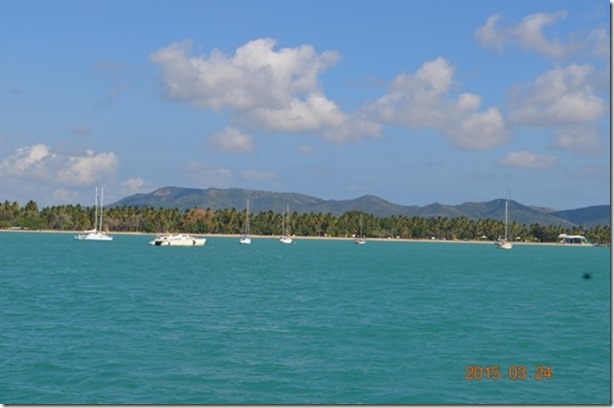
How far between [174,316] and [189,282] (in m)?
30.4

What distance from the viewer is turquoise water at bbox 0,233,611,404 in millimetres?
29609

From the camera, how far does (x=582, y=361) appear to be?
37.3 m

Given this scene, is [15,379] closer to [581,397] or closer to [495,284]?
[581,397]

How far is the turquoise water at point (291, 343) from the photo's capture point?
29.6 m

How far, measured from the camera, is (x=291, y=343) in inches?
1614
